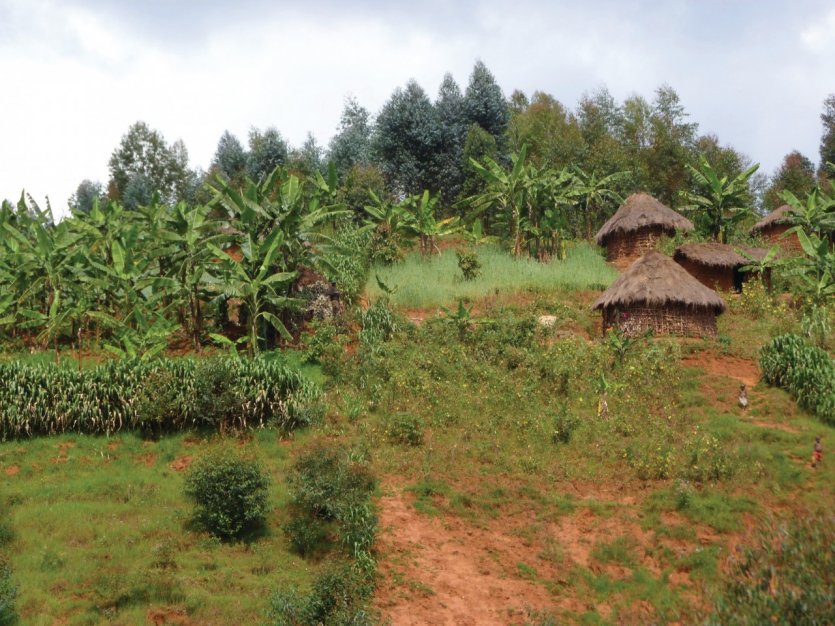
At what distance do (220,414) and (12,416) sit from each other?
12.7 ft

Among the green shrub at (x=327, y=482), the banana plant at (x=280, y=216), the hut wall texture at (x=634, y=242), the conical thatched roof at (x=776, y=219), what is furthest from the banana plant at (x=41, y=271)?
the conical thatched roof at (x=776, y=219)

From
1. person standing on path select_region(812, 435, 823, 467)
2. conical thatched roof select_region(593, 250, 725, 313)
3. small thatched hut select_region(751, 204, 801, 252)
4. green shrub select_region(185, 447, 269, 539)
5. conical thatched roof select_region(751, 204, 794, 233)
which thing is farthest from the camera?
small thatched hut select_region(751, 204, 801, 252)

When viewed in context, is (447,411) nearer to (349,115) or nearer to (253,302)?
(253,302)

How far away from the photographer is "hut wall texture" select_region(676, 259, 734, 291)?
2616cm

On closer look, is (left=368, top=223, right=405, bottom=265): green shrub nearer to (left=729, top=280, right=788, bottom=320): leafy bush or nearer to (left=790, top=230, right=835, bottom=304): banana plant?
(left=729, top=280, right=788, bottom=320): leafy bush

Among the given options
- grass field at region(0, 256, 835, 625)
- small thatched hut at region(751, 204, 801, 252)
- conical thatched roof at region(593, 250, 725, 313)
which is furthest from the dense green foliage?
small thatched hut at region(751, 204, 801, 252)

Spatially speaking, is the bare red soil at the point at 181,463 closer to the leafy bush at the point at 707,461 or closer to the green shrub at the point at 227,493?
the green shrub at the point at 227,493

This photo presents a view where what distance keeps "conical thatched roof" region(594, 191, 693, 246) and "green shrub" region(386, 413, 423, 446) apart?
47.7 ft

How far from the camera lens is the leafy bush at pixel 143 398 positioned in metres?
17.5

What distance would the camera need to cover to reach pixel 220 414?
1761 cm

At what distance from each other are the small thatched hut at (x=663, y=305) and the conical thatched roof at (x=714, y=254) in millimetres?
3726

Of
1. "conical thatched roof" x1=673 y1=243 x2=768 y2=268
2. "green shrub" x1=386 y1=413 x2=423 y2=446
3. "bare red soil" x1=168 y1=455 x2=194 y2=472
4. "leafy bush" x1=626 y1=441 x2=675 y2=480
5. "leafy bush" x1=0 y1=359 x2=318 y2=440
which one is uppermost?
"conical thatched roof" x1=673 y1=243 x2=768 y2=268

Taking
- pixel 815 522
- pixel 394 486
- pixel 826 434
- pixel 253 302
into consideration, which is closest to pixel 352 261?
pixel 253 302

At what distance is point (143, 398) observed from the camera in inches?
688
